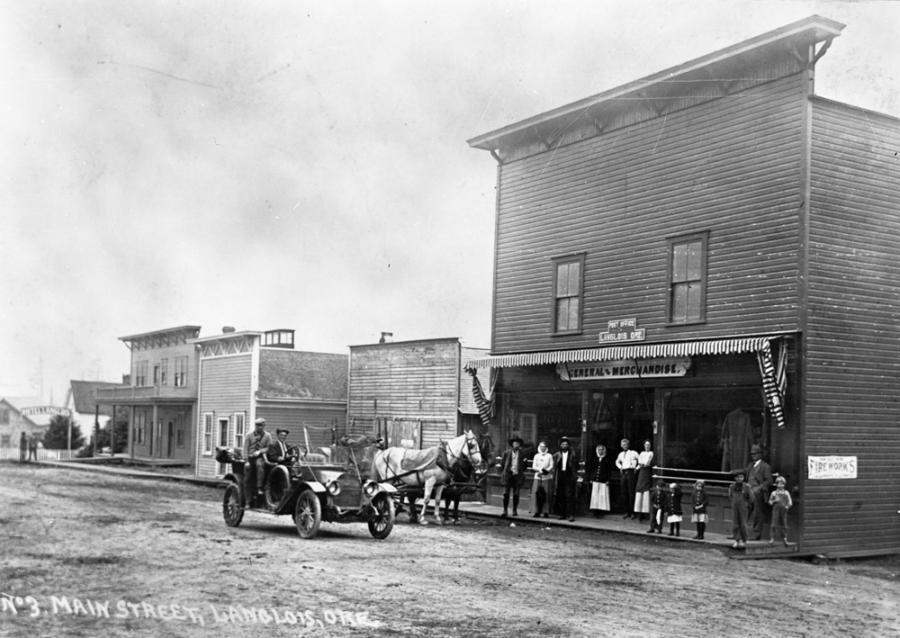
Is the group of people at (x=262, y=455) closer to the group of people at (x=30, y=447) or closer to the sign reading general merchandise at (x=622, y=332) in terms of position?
the sign reading general merchandise at (x=622, y=332)

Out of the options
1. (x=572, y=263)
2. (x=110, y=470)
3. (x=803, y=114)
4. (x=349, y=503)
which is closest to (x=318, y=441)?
(x=110, y=470)

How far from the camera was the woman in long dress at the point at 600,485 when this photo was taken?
71.1 ft

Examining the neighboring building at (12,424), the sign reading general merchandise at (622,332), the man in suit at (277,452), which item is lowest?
the neighboring building at (12,424)

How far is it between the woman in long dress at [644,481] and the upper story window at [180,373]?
33.0 meters

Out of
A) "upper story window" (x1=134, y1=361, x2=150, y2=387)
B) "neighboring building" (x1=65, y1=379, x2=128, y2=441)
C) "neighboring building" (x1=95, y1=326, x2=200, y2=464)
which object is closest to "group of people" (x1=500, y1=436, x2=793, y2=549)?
"neighboring building" (x1=95, y1=326, x2=200, y2=464)

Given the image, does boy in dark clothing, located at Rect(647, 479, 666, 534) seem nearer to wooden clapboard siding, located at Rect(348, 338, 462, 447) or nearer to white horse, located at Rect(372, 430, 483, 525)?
white horse, located at Rect(372, 430, 483, 525)

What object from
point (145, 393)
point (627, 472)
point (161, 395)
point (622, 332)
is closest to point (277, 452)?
point (627, 472)

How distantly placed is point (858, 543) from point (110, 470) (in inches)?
1345

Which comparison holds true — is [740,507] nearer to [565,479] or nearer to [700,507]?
[700,507]

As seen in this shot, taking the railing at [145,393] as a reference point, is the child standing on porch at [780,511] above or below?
below

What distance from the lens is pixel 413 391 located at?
105 ft

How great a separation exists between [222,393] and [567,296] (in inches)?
843

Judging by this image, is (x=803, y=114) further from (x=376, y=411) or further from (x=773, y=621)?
(x=376, y=411)

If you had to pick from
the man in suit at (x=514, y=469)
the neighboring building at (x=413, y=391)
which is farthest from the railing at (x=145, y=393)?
the man in suit at (x=514, y=469)
